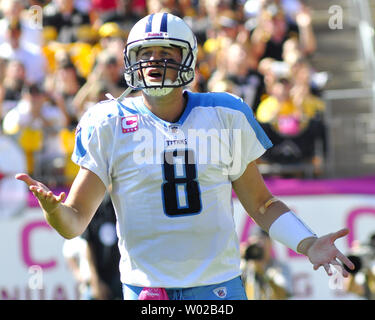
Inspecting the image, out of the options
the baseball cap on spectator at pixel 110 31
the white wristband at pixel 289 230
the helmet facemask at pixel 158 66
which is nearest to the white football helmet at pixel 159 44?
the helmet facemask at pixel 158 66

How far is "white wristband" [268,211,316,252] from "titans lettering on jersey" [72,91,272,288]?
0.19 meters

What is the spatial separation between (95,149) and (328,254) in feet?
3.41

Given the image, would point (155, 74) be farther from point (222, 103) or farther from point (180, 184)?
point (180, 184)

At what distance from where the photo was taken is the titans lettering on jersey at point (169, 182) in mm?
3746

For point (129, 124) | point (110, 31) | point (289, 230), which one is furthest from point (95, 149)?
point (110, 31)

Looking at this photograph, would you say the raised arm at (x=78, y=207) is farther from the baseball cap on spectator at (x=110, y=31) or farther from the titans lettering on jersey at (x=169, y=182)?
the baseball cap on spectator at (x=110, y=31)

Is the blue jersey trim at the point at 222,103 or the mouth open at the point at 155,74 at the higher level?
the mouth open at the point at 155,74

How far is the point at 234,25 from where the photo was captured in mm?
9820

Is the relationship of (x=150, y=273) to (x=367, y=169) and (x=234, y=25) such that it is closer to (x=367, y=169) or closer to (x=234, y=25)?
(x=367, y=169)

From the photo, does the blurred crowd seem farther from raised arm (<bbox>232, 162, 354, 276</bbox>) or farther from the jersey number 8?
the jersey number 8

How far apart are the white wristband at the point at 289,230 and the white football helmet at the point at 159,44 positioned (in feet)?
2.36

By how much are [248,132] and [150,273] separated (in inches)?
28.9

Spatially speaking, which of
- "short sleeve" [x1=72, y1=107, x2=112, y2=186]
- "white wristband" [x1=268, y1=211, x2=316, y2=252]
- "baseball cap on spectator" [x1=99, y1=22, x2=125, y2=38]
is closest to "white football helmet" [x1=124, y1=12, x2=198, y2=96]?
"short sleeve" [x1=72, y1=107, x2=112, y2=186]
